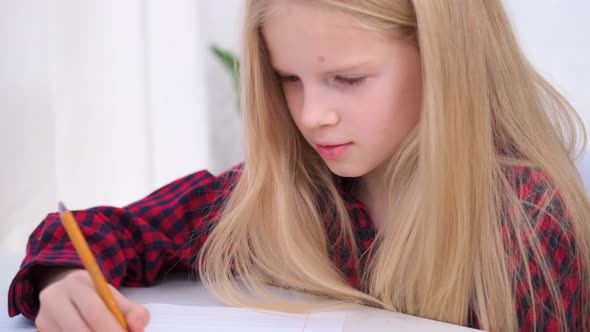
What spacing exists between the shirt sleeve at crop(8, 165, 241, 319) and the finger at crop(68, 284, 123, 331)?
12 cm

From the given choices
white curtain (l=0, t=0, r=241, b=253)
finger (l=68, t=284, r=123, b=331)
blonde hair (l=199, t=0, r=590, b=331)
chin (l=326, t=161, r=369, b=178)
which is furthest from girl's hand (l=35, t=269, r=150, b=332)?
white curtain (l=0, t=0, r=241, b=253)

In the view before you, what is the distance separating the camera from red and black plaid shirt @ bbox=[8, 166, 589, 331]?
667 mm

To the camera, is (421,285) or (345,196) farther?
(345,196)

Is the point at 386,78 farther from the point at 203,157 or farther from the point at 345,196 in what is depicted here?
the point at 203,157

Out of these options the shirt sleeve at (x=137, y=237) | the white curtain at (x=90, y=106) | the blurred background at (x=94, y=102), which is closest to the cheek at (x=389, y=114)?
the shirt sleeve at (x=137, y=237)

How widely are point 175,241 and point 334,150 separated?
0.21 m

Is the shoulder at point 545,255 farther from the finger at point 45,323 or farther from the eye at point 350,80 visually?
the finger at point 45,323

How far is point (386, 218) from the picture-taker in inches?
31.8

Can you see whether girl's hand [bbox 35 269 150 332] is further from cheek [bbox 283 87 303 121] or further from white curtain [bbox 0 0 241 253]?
white curtain [bbox 0 0 241 253]

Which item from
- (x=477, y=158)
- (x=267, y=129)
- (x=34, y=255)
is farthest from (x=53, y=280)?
(x=477, y=158)

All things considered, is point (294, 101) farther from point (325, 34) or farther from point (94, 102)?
point (94, 102)

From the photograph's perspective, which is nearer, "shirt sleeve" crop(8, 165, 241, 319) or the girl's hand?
the girl's hand

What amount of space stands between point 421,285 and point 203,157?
3.91 ft

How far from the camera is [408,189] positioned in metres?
0.74
